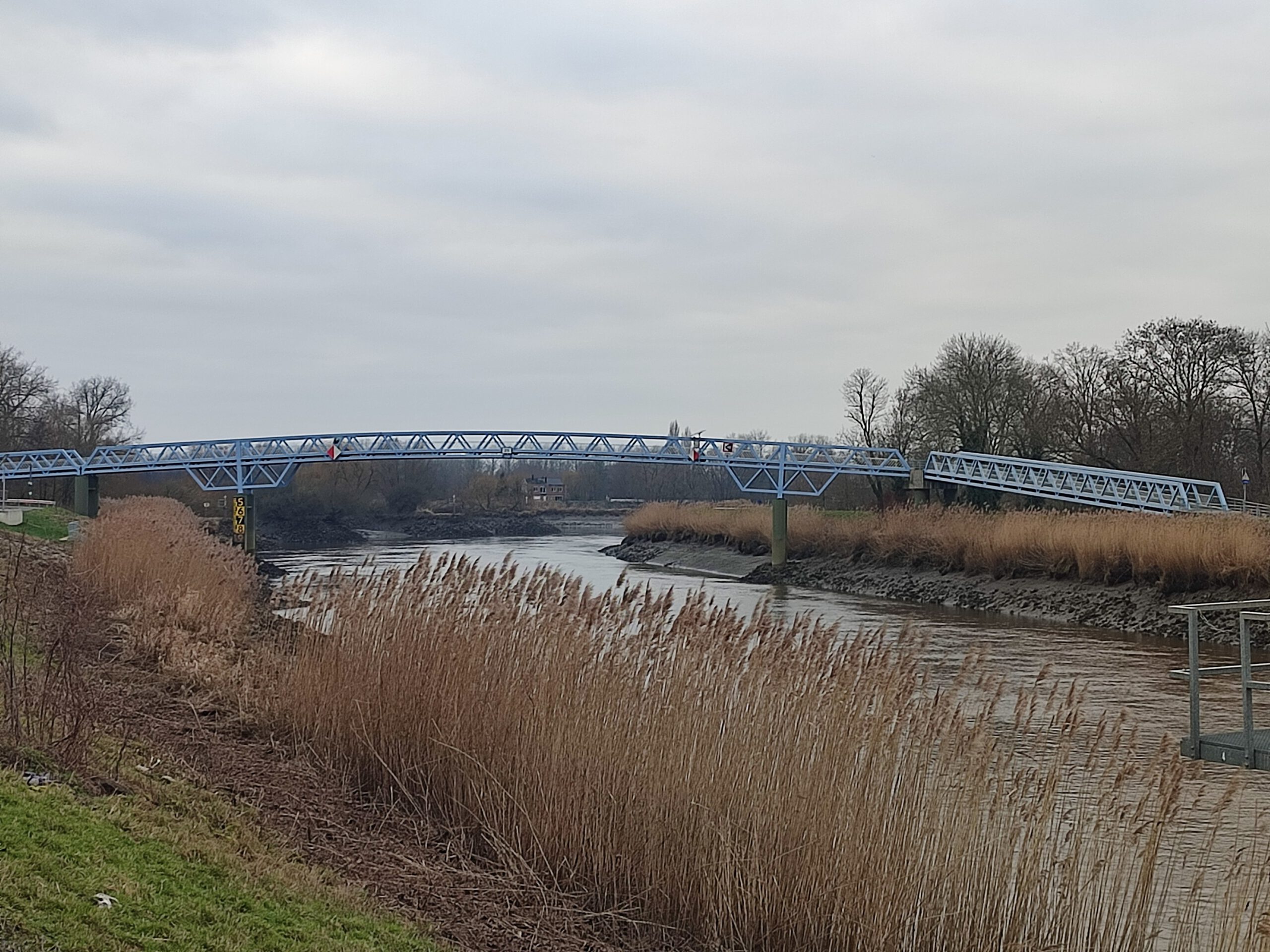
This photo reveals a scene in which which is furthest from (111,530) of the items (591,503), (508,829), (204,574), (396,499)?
(591,503)

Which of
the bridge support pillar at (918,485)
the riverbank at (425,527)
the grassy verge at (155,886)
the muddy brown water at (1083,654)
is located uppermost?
the bridge support pillar at (918,485)

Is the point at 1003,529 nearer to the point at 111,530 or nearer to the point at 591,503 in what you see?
the point at 111,530

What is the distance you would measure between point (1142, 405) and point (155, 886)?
1787 inches

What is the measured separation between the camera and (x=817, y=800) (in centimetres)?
696

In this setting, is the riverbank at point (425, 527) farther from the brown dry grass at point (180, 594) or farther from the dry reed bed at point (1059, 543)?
the brown dry grass at point (180, 594)

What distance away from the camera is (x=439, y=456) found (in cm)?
6175

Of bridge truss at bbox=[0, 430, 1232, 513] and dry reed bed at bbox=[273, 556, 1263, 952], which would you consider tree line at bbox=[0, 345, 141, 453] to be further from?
dry reed bed at bbox=[273, 556, 1263, 952]

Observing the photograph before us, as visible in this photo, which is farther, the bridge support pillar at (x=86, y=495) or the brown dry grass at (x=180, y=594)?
the bridge support pillar at (x=86, y=495)

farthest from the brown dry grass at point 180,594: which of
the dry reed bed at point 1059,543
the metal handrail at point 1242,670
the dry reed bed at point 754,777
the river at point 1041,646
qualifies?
the dry reed bed at point 1059,543

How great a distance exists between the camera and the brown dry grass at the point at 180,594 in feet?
41.0

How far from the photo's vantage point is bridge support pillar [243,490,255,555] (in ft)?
179

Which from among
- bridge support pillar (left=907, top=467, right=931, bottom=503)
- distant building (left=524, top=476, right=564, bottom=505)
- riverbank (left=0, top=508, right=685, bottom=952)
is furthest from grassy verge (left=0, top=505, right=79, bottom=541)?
distant building (left=524, top=476, right=564, bottom=505)

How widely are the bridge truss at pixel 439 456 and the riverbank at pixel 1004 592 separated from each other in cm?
613

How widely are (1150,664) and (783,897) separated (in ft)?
56.3
